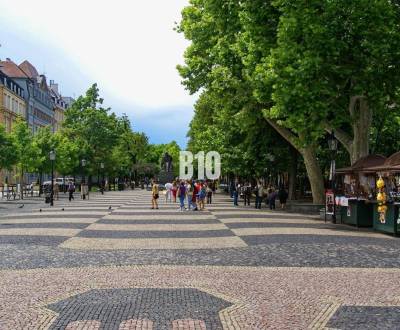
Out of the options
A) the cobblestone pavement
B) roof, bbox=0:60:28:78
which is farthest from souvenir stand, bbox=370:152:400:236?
roof, bbox=0:60:28:78

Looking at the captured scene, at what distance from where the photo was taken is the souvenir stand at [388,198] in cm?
1978

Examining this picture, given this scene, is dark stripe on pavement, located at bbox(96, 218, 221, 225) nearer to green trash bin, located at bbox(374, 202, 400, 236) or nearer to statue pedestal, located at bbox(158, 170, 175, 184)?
green trash bin, located at bbox(374, 202, 400, 236)

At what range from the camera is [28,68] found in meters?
111

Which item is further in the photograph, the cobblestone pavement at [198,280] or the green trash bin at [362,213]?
the green trash bin at [362,213]

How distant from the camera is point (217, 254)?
14.2 metres

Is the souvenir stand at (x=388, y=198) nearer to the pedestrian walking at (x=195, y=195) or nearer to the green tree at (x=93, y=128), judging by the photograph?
the pedestrian walking at (x=195, y=195)

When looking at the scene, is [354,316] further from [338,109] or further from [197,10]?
[197,10]

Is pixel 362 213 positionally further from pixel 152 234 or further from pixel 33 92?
pixel 33 92

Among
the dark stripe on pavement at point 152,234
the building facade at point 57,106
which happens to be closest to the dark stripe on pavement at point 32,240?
the dark stripe on pavement at point 152,234

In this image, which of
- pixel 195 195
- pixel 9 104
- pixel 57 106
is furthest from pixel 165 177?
pixel 57 106

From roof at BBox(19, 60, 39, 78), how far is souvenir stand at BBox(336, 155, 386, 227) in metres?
92.5

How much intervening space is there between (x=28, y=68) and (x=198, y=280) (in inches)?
4204

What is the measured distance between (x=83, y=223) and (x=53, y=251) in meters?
8.77

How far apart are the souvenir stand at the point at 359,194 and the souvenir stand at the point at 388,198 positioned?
1.11 m
